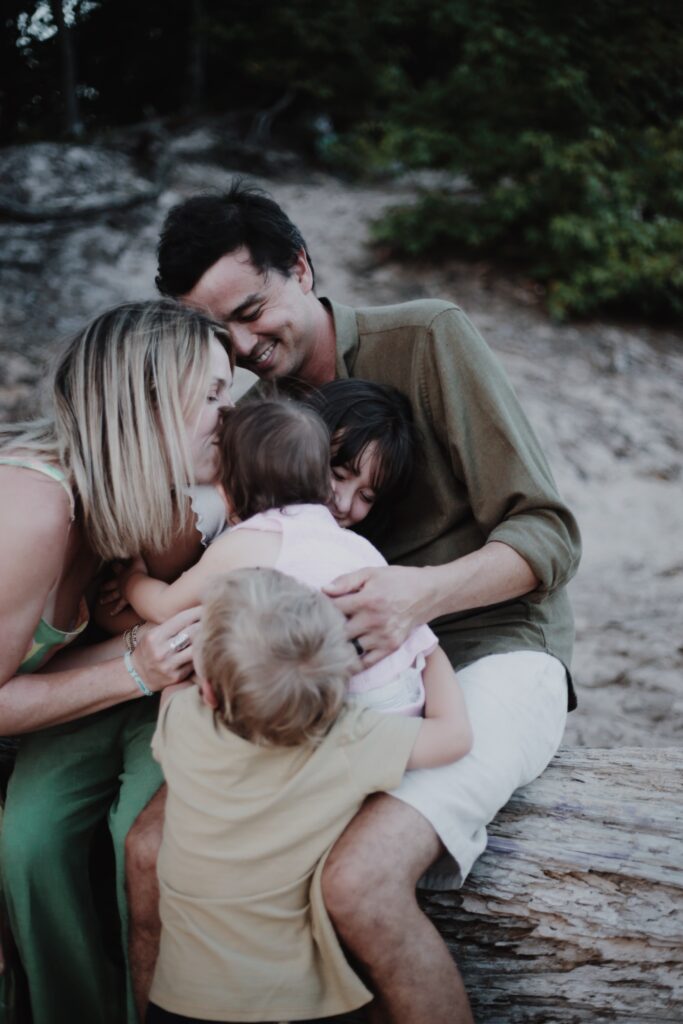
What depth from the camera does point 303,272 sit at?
2.70 metres

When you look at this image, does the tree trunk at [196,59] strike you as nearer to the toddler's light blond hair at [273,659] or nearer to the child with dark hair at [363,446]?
the child with dark hair at [363,446]

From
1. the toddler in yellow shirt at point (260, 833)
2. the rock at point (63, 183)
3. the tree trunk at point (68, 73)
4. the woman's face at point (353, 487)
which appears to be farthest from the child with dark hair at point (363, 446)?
the tree trunk at point (68, 73)

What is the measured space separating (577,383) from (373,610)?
4.99 meters

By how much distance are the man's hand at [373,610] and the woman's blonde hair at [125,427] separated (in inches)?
17.9

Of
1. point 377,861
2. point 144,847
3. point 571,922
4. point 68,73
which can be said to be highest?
point 68,73

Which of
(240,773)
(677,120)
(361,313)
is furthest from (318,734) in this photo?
(677,120)

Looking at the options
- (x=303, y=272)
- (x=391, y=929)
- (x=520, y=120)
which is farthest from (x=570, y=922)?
(x=520, y=120)

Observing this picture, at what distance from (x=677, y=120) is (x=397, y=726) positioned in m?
7.35

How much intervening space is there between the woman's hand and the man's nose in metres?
0.95

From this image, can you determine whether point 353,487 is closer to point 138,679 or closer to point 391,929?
point 138,679

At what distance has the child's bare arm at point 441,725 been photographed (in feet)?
5.63

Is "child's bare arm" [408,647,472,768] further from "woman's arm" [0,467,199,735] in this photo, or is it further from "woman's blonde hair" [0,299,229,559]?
"woman's blonde hair" [0,299,229,559]

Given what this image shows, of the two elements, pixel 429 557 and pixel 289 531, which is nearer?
pixel 289 531

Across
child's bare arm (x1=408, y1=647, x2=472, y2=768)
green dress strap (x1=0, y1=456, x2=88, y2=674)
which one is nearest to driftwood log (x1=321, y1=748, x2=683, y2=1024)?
child's bare arm (x1=408, y1=647, x2=472, y2=768)
